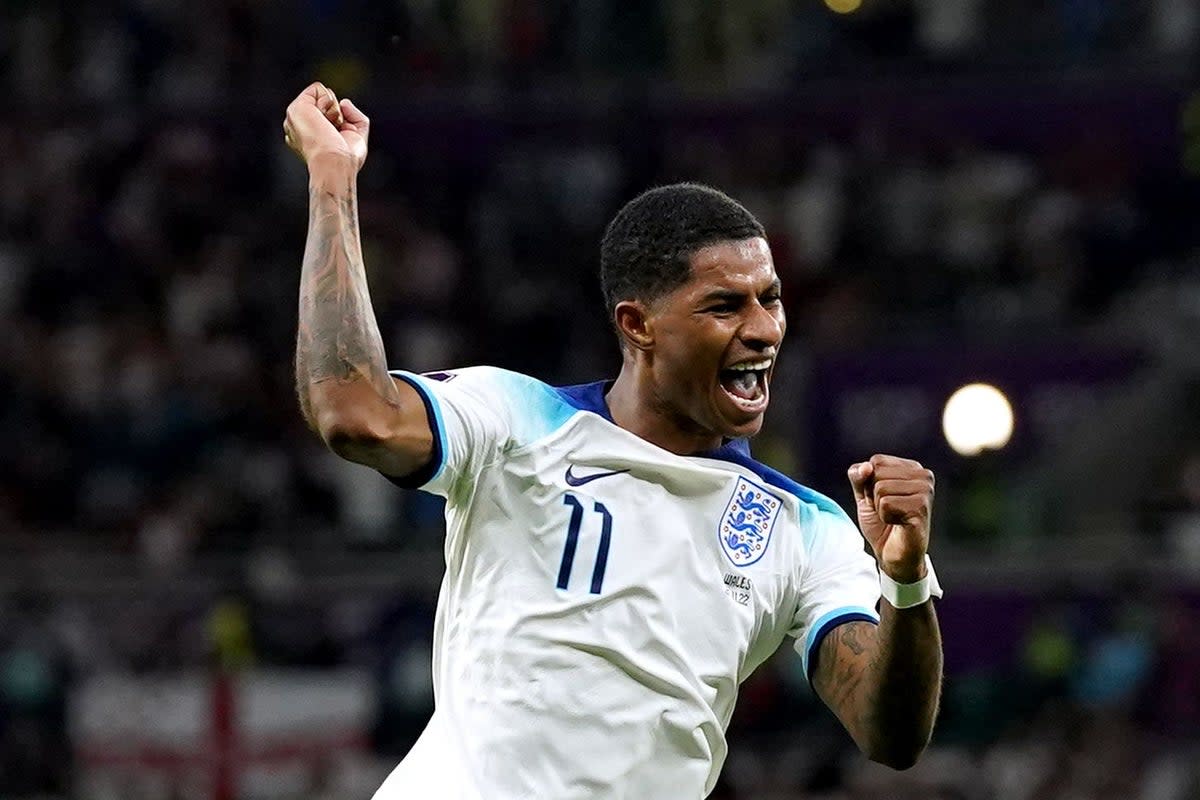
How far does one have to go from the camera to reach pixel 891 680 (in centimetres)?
500

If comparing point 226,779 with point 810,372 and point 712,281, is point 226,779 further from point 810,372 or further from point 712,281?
point 712,281

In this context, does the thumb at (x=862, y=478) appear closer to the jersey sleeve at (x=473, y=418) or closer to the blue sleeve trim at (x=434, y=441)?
the jersey sleeve at (x=473, y=418)

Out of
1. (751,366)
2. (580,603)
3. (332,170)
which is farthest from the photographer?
(751,366)

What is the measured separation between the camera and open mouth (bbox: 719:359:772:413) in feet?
16.7

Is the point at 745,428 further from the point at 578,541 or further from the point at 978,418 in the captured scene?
the point at 978,418

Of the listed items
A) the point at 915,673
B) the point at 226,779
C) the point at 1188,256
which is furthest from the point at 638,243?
the point at 1188,256

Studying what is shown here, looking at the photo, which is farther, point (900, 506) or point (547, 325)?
point (547, 325)

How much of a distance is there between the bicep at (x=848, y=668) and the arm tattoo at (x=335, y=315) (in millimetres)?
1209

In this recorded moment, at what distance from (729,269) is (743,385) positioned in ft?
0.83

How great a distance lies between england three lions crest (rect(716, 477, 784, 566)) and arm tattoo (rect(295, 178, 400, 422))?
2.98 feet

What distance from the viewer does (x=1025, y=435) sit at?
1527cm

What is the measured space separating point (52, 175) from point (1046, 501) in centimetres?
855

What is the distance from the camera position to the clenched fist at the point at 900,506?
4.79m

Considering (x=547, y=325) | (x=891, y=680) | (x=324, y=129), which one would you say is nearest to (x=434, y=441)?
(x=324, y=129)
